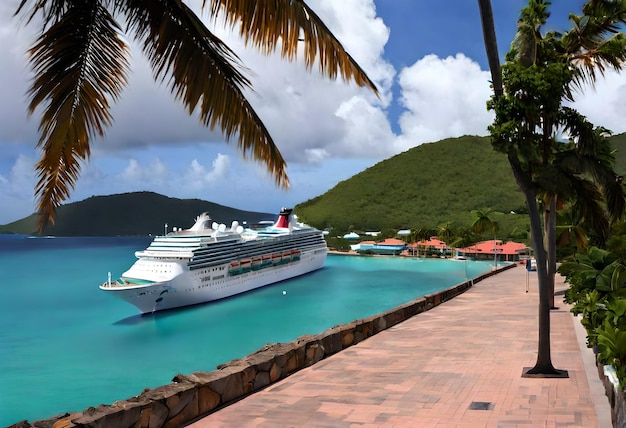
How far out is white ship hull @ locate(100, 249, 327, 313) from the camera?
31.6m

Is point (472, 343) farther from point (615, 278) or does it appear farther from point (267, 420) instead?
point (267, 420)

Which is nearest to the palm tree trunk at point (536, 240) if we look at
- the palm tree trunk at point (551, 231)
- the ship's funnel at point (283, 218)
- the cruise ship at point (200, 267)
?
the palm tree trunk at point (551, 231)

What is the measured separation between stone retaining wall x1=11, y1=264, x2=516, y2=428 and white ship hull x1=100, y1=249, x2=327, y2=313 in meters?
23.7

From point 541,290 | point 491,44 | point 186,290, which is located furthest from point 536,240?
point 186,290

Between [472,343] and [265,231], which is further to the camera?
[265,231]

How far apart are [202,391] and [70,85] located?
138 inches

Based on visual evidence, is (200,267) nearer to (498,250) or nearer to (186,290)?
(186,290)

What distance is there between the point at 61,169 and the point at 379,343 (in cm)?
746

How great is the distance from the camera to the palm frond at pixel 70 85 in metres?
4.66

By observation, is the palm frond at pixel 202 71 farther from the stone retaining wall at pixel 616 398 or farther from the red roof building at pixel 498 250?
the red roof building at pixel 498 250

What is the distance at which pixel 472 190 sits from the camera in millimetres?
100875

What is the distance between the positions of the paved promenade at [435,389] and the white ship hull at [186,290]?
2263 centimetres

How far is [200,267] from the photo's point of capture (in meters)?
35.9

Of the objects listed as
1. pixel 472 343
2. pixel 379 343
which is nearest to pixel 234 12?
pixel 379 343
